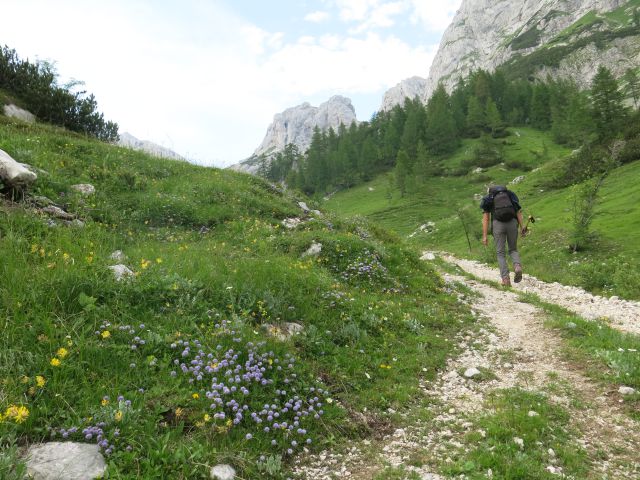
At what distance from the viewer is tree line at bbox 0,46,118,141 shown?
2364 centimetres

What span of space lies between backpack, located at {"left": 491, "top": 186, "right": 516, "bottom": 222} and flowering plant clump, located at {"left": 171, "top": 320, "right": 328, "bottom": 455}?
1001 centimetres

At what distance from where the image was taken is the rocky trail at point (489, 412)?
425 cm

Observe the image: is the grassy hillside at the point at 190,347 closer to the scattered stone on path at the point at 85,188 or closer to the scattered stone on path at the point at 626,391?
the scattered stone on path at the point at 85,188

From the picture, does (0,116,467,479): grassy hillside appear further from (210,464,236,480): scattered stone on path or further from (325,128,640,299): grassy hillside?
(325,128,640,299): grassy hillside

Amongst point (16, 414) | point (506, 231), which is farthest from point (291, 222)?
point (16, 414)

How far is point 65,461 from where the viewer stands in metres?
Answer: 3.44

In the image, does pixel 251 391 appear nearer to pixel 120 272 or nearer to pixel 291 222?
pixel 120 272

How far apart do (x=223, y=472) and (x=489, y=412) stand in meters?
3.50

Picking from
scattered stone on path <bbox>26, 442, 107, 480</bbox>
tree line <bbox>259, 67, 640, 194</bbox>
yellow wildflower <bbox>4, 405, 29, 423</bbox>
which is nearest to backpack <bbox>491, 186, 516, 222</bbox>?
scattered stone on path <bbox>26, 442, 107, 480</bbox>

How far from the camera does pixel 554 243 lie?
25.0 metres

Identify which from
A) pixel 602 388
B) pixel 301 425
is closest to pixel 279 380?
pixel 301 425

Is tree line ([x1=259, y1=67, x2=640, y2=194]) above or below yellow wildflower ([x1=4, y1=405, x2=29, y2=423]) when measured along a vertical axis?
above

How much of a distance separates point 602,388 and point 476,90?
13941 cm

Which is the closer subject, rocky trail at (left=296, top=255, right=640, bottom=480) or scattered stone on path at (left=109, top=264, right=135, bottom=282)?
rocky trail at (left=296, top=255, right=640, bottom=480)
